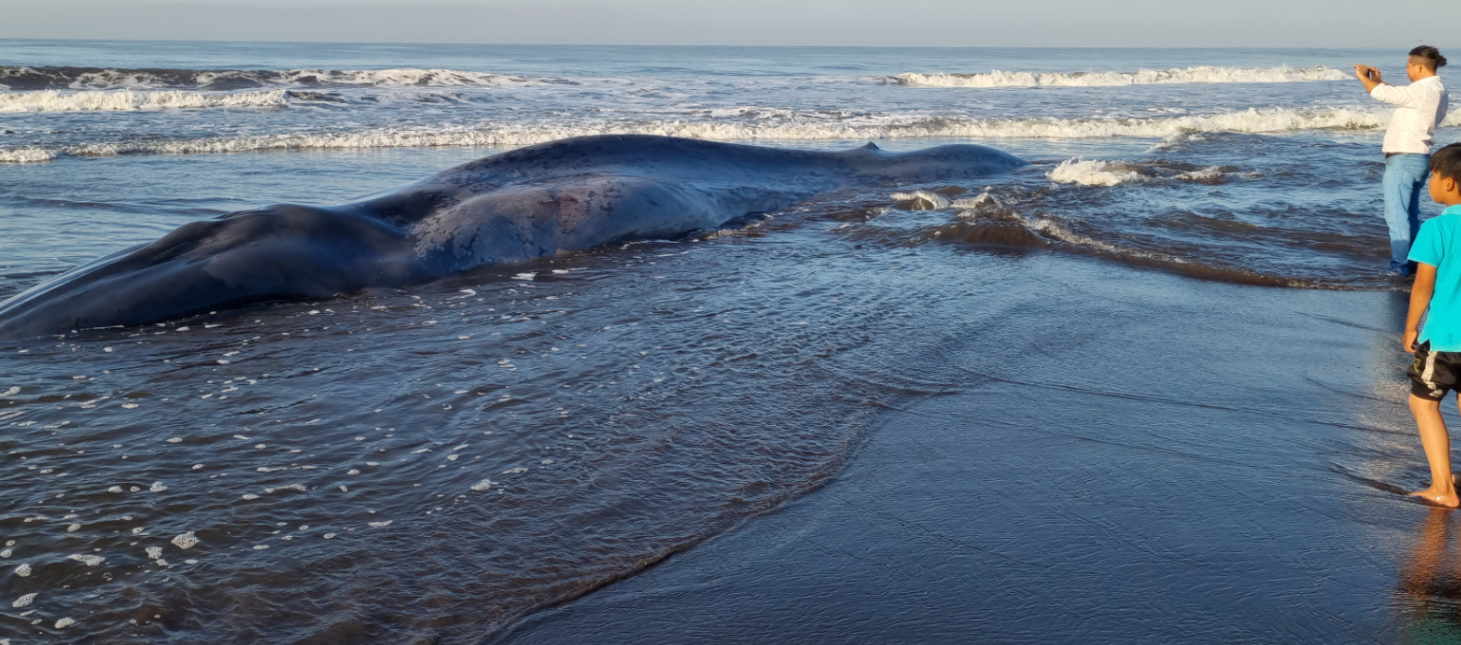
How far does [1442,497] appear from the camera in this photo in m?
3.71

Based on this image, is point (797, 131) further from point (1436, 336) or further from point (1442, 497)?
point (1442, 497)

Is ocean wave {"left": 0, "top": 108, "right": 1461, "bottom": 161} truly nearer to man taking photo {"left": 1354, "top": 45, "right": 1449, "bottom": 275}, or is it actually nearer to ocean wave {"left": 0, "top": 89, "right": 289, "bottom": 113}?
ocean wave {"left": 0, "top": 89, "right": 289, "bottom": 113}

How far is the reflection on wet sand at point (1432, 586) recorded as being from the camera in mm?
2879

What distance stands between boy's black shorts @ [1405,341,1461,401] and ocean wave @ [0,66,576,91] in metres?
32.7

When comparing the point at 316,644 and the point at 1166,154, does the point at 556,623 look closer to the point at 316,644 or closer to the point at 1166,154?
the point at 316,644

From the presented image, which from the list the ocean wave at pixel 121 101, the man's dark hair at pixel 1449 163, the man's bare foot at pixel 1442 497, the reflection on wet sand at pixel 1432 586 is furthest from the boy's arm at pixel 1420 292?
the ocean wave at pixel 121 101

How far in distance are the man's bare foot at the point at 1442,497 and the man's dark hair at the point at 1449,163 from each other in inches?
47.1

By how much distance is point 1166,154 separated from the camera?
15.7 meters

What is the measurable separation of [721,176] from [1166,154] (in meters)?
8.87

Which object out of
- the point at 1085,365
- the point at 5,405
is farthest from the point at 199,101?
the point at 1085,365

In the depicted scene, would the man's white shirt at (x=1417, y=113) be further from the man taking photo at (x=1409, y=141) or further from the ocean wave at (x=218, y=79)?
the ocean wave at (x=218, y=79)

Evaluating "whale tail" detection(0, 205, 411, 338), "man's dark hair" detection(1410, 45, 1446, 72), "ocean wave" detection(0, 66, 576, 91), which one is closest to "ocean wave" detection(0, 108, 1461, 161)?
"whale tail" detection(0, 205, 411, 338)

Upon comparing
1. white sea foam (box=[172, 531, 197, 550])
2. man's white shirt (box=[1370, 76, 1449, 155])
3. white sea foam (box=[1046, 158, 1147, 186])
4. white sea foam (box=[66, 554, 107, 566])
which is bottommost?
white sea foam (box=[66, 554, 107, 566])

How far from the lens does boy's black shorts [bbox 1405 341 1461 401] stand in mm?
Result: 3799
